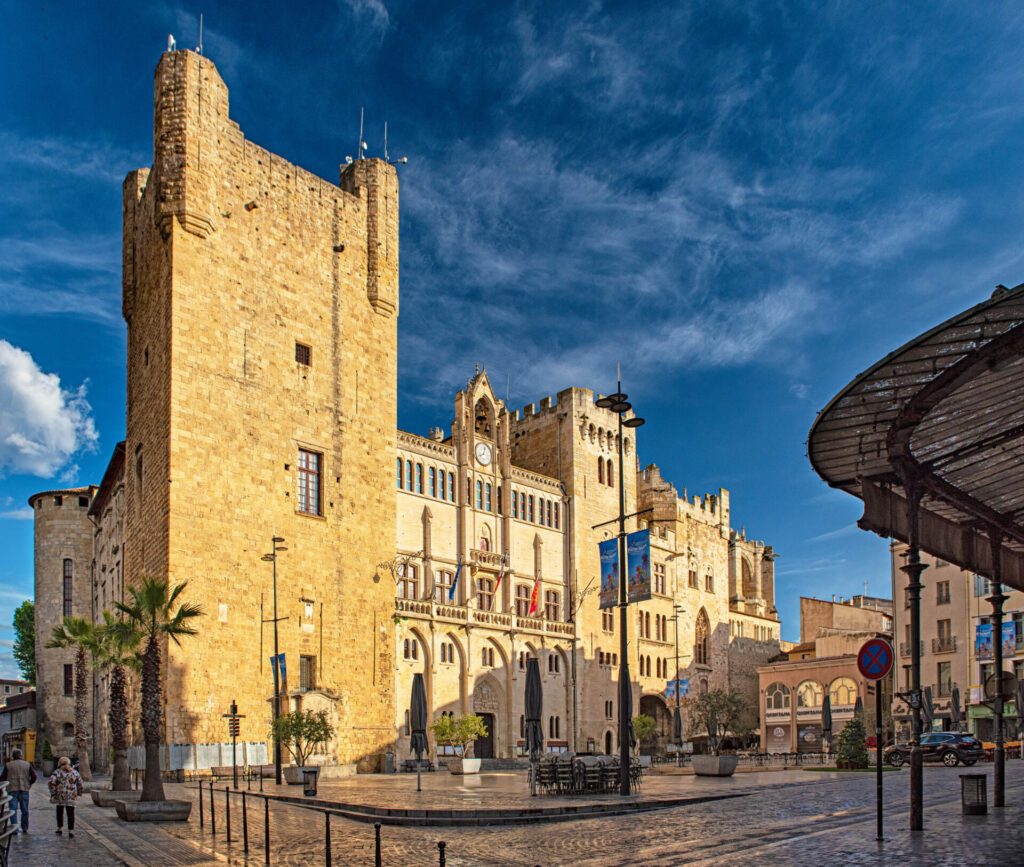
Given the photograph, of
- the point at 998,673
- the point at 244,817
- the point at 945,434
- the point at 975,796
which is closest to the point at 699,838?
the point at 975,796

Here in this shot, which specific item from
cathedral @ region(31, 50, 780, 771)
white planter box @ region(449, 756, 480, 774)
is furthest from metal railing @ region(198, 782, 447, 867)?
white planter box @ region(449, 756, 480, 774)

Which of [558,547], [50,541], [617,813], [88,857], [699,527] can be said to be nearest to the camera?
[88,857]

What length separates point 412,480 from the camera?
184 ft

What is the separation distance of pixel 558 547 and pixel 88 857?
5005cm

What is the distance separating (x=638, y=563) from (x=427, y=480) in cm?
2310

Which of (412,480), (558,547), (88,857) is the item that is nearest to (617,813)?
(88,857)

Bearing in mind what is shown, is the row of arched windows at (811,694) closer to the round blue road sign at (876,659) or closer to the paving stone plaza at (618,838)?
the paving stone plaza at (618,838)

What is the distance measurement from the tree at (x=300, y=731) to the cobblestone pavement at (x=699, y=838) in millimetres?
13213

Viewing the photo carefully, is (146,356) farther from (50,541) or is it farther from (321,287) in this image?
(50,541)

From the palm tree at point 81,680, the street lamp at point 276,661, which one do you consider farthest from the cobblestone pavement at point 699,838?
the palm tree at point 81,680

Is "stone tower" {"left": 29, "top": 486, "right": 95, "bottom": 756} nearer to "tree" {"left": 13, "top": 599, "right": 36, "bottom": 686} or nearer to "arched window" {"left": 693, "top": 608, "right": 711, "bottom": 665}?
"tree" {"left": 13, "top": 599, "right": 36, "bottom": 686}

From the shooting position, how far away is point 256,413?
137 ft

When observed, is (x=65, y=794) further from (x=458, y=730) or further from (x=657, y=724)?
(x=657, y=724)

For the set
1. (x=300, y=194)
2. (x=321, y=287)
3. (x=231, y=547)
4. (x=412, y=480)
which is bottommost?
(x=231, y=547)
